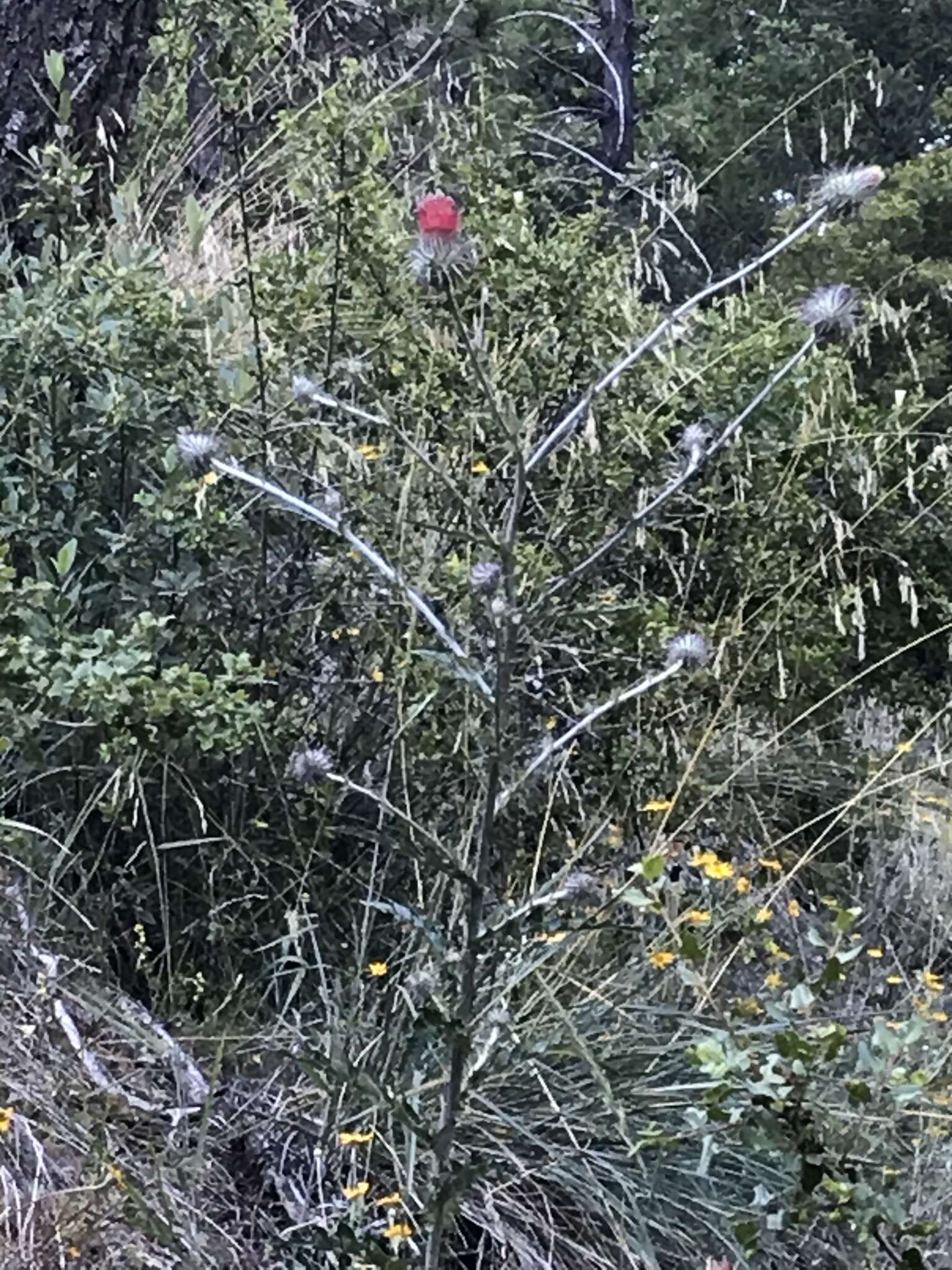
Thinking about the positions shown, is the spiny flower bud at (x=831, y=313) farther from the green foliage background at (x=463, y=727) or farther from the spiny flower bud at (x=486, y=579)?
the spiny flower bud at (x=486, y=579)

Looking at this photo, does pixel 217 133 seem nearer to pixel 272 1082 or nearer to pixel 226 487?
pixel 226 487

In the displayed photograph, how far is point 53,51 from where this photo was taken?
319 cm

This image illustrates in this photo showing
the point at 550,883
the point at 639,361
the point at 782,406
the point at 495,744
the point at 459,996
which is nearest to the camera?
the point at 495,744

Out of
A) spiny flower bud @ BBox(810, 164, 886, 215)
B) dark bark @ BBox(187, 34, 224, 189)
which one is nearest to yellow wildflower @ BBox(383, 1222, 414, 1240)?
spiny flower bud @ BBox(810, 164, 886, 215)

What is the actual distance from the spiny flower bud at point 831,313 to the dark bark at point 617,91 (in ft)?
15.7

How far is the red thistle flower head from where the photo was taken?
1396mm

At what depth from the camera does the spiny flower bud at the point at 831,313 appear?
1484 millimetres

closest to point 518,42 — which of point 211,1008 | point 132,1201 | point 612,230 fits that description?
point 612,230

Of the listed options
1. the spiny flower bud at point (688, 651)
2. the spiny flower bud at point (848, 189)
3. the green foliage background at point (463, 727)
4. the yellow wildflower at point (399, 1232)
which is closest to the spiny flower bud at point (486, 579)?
the green foliage background at point (463, 727)

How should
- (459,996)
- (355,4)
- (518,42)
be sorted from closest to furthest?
1. (459,996)
2. (355,4)
3. (518,42)

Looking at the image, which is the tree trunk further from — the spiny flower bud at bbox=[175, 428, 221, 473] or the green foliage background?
the spiny flower bud at bbox=[175, 428, 221, 473]

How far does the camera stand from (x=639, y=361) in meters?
2.76

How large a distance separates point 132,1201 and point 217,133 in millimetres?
2997

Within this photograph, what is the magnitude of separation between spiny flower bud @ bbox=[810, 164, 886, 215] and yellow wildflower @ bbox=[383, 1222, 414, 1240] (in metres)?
1.13
